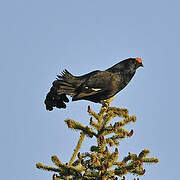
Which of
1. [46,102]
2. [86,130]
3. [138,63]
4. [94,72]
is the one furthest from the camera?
[138,63]

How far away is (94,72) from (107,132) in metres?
3.61

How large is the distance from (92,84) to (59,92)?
1047 millimetres

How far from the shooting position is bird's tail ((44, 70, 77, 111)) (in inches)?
262

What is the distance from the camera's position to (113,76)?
8.00 m

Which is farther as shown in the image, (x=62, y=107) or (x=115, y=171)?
(x=62, y=107)

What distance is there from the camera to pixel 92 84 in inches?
293

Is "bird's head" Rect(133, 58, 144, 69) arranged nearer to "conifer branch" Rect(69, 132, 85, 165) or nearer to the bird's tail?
the bird's tail

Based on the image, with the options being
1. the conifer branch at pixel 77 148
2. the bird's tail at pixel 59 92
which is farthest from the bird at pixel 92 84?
the conifer branch at pixel 77 148

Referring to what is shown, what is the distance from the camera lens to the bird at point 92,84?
22.0 feet

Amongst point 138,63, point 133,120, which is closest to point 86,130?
point 133,120

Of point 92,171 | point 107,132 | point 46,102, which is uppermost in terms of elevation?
point 46,102

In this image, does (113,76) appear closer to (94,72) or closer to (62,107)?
(94,72)

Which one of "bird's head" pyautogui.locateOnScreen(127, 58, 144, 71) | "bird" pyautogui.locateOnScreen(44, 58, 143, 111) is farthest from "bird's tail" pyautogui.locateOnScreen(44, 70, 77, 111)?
"bird's head" pyautogui.locateOnScreen(127, 58, 144, 71)

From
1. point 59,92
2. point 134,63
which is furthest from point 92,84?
point 134,63
